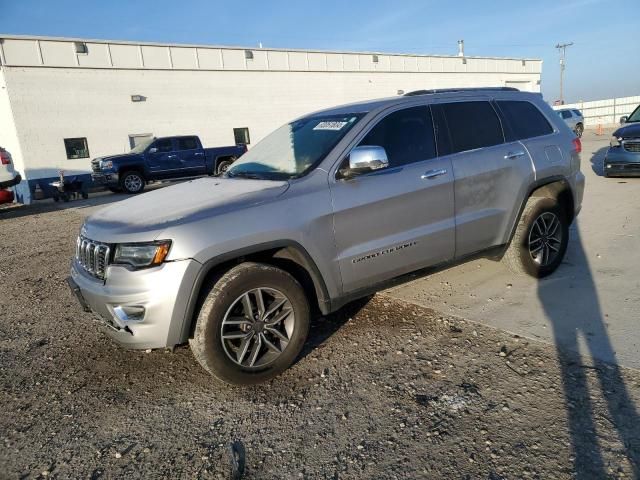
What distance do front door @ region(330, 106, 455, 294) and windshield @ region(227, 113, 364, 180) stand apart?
0.26 meters

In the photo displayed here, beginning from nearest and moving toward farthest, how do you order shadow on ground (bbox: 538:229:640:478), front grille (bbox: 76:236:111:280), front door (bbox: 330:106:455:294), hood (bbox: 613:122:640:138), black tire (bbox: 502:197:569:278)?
shadow on ground (bbox: 538:229:640:478)
front grille (bbox: 76:236:111:280)
front door (bbox: 330:106:455:294)
black tire (bbox: 502:197:569:278)
hood (bbox: 613:122:640:138)

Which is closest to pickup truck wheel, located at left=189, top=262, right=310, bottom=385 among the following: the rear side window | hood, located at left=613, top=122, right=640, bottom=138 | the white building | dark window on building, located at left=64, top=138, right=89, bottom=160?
the rear side window

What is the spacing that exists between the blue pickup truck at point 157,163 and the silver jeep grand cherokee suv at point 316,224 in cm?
1298

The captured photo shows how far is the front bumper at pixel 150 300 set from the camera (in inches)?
108

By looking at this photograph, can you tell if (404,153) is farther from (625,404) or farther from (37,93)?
(37,93)

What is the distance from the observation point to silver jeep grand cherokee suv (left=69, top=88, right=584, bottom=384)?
9.25 feet

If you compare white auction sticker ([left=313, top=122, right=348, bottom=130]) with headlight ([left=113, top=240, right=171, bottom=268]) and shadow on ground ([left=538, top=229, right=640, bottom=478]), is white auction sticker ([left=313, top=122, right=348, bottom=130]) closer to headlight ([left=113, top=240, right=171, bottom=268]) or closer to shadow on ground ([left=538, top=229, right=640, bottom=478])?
headlight ([left=113, top=240, right=171, bottom=268])

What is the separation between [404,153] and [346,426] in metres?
2.12

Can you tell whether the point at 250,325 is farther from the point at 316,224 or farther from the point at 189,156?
the point at 189,156

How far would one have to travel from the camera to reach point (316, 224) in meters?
3.17

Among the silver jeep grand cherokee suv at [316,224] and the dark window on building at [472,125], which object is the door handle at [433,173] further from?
the dark window on building at [472,125]

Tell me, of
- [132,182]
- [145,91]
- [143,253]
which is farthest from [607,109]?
[143,253]

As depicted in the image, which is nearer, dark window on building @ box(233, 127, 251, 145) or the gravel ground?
the gravel ground

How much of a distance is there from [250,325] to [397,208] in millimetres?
1404
